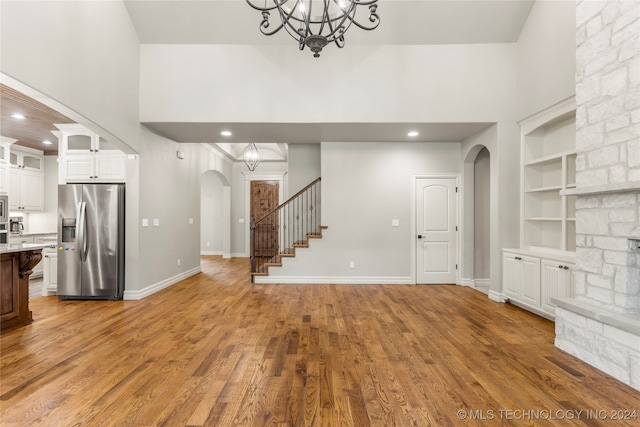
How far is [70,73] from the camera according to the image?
3383 millimetres

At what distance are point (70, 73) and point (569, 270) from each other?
20.0 feet

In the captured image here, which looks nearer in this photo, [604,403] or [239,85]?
[604,403]

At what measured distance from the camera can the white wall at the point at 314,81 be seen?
461 cm

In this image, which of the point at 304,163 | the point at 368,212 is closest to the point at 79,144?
the point at 304,163

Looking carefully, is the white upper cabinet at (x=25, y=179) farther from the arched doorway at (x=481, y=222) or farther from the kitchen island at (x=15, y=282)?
the arched doorway at (x=481, y=222)

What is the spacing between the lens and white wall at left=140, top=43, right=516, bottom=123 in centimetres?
461

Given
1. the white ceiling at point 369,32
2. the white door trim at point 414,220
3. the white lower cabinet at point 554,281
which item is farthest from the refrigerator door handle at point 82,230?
the white lower cabinet at point 554,281

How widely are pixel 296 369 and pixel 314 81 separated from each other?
13.1ft

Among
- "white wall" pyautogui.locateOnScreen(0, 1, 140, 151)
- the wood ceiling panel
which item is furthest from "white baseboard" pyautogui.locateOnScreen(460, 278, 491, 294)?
the wood ceiling panel

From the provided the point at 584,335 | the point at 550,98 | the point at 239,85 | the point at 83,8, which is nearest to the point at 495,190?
the point at 550,98

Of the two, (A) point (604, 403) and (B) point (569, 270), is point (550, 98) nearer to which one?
(B) point (569, 270)

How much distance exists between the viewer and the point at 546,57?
395cm

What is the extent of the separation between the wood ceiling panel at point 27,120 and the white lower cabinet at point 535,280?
656 cm

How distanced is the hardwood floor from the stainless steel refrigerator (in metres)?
0.45
